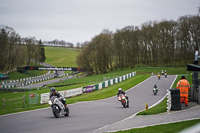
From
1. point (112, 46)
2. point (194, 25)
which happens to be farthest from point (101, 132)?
point (112, 46)

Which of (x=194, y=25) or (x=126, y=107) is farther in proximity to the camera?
(x=194, y=25)

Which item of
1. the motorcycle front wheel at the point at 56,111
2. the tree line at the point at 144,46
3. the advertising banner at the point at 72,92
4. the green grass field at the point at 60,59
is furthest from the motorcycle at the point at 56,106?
the green grass field at the point at 60,59

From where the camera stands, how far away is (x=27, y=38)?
104812 millimetres

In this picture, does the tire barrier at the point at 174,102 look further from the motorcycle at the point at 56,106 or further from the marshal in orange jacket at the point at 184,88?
the motorcycle at the point at 56,106

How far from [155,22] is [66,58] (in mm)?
95944

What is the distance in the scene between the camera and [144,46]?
275ft

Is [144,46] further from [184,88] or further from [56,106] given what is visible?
[56,106]

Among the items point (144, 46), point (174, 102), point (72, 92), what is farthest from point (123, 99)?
point (144, 46)

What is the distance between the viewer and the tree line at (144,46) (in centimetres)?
7150

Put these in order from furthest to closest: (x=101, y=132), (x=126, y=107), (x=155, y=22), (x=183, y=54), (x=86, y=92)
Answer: (x=155, y=22)
(x=183, y=54)
(x=86, y=92)
(x=126, y=107)
(x=101, y=132)

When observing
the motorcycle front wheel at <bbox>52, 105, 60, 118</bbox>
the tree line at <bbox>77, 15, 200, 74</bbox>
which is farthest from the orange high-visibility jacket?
the tree line at <bbox>77, 15, 200, 74</bbox>

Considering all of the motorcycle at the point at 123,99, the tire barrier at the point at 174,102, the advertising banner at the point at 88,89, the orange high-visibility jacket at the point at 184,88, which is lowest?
the advertising banner at the point at 88,89

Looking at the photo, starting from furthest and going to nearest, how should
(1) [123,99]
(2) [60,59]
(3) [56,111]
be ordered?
(2) [60,59], (1) [123,99], (3) [56,111]

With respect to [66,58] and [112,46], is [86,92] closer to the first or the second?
[112,46]
